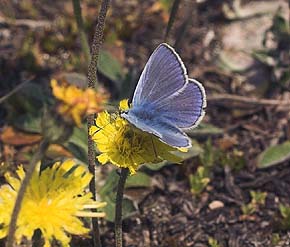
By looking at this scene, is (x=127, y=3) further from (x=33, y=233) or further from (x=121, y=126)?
(x=33, y=233)

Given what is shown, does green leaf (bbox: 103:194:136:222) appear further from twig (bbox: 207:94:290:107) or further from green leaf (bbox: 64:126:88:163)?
twig (bbox: 207:94:290:107)

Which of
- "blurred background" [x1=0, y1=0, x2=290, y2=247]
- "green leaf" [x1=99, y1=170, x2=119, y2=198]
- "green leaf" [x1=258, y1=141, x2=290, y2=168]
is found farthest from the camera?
"green leaf" [x1=258, y1=141, x2=290, y2=168]

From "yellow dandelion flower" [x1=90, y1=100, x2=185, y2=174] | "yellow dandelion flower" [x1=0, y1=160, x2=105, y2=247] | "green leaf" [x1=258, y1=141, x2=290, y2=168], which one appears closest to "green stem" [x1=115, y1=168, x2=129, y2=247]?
"yellow dandelion flower" [x1=90, y1=100, x2=185, y2=174]

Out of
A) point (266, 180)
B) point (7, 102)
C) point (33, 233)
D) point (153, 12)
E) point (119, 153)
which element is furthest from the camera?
point (153, 12)

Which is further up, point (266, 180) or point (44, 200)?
point (266, 180)

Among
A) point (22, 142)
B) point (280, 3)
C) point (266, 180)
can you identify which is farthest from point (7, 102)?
point (280, 3)

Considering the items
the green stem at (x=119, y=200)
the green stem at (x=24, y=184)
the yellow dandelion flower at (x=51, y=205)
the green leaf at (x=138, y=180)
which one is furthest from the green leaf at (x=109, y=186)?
the green stem at (x=24, y=184)
